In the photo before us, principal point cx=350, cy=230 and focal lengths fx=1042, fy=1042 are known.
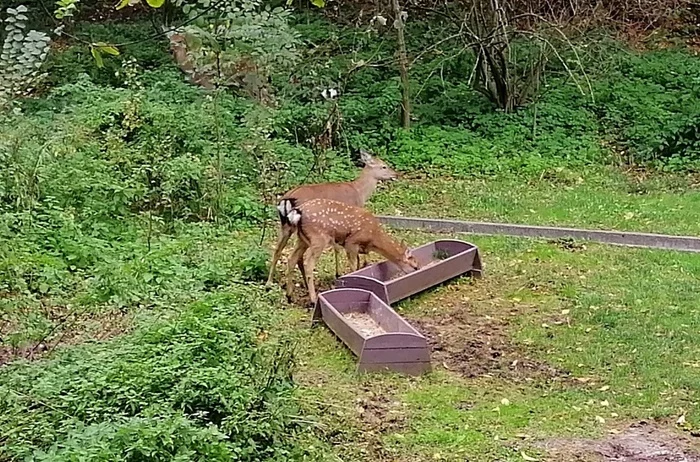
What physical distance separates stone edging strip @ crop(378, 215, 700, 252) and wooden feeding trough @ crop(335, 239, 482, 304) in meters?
1.51

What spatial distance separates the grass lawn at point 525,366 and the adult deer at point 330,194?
70cm

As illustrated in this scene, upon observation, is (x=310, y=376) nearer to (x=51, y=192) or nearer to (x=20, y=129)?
(x=51, y=192)

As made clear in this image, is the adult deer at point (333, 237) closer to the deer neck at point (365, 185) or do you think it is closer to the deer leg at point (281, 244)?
the deer leg at point (281, 244)

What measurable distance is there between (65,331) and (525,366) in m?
2.82

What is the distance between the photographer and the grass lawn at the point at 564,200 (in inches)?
416

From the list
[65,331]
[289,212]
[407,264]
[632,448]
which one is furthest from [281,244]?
[632,448]

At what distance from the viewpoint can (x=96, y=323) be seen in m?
6.21

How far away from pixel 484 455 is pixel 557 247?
179 inches

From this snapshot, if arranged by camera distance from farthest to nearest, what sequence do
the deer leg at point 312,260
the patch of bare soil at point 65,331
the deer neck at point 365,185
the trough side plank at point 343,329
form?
the deer neck at point 365,185 < the deer leg at point 312,260 < the trough side plank at point 343,329 < the patch of bare soil at point 65,331

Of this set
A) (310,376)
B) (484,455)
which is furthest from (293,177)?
(484,455)

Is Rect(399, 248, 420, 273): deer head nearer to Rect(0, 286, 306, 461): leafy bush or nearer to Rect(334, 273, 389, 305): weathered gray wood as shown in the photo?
Rect(334, 273, 389, 305): weathered gray wood

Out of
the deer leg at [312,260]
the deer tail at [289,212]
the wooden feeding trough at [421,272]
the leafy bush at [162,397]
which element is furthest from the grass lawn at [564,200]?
the leafy bush at [162,397]

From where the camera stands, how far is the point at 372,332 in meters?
7.02

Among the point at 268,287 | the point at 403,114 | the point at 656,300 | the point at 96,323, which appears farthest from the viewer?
the point at 403,114
